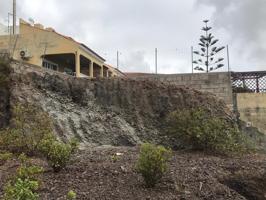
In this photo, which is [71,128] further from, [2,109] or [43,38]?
[43,38]

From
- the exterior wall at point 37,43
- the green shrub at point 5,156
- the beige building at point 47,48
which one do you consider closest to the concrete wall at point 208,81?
the beige building at point 47,48

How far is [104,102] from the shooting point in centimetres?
1512

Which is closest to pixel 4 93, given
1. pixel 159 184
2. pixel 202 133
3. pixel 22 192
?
pixel 202 133

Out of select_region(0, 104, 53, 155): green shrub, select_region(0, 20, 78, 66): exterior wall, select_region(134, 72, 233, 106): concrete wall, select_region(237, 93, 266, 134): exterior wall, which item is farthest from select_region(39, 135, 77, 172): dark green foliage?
select_region(0, 20, 78, 66): exterior wall

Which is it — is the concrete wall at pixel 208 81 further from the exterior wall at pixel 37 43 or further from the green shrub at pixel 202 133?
the exterior wall at pixel 37 43

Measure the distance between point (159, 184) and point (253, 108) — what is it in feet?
50.6

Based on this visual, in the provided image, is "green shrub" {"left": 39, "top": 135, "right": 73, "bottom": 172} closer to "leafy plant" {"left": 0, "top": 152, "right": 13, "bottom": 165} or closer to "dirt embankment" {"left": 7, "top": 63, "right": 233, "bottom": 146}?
"leafy plant" {"left": 0, "top": 152, "right": 13, "bottom": 165}

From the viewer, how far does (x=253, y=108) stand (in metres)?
23.5

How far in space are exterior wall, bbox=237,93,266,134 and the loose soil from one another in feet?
39.4

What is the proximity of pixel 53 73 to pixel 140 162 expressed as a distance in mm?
7264

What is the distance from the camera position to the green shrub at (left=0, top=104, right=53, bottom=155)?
11.2 metres

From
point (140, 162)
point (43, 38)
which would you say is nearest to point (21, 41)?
point (43, 38)

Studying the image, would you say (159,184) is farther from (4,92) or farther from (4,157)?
(4,92)

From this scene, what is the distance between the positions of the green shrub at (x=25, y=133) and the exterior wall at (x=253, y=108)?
1271 centimetres
